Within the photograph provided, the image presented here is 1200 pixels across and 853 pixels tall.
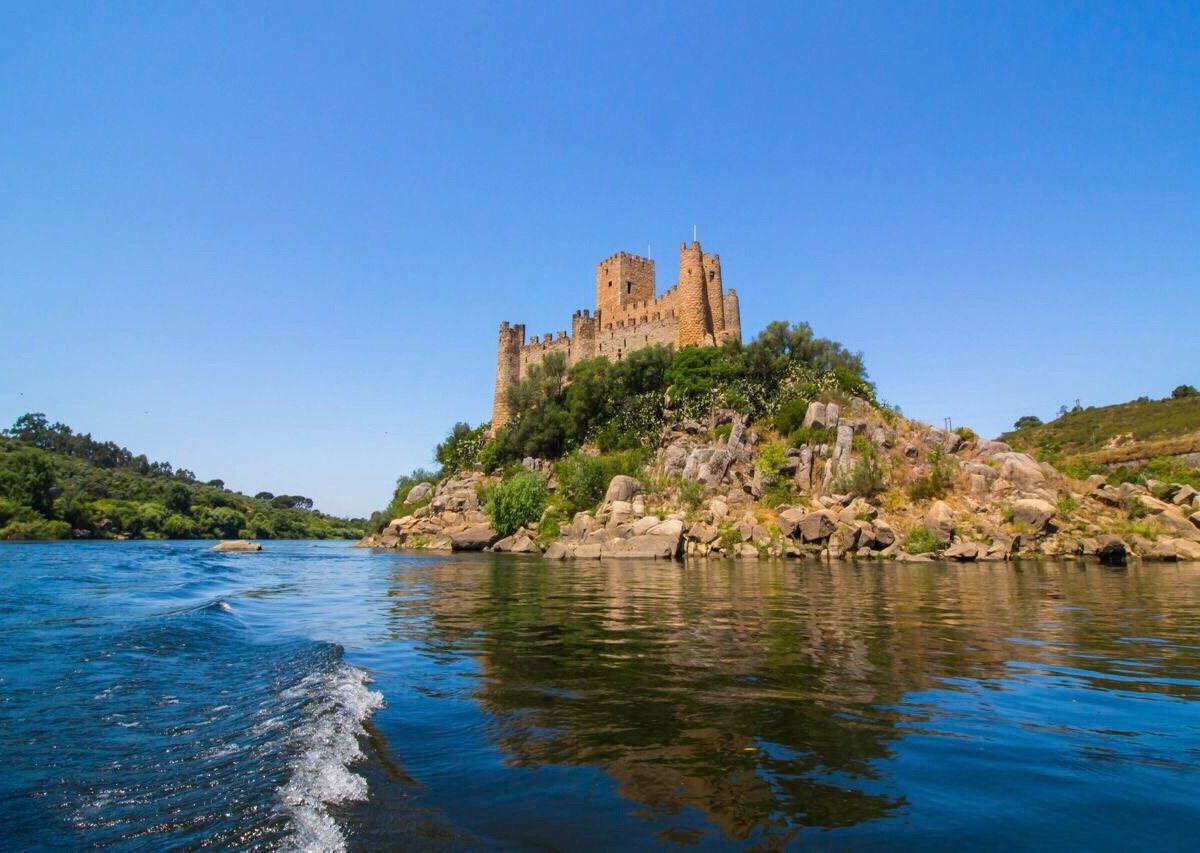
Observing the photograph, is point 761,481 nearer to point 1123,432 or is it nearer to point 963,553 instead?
point 963,553

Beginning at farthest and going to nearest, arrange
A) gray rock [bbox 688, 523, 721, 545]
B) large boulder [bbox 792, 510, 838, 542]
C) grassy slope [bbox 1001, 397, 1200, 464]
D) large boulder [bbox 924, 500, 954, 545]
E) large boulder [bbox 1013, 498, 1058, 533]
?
grassy slope [bbox 1001, 397, 1200, 464]
gray rock [bbox 688, 523, 721, 545]
large boulder [bbox 792, 510, 838, 542]
large boulder [bbox 924, 500, 954, 545]
large boulder [bbox 1013, 498, 1058, 533]

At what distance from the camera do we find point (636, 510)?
44.3 metres

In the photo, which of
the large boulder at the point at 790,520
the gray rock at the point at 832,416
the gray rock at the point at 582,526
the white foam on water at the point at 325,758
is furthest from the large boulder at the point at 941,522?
the white foam on water at the point at 325,758

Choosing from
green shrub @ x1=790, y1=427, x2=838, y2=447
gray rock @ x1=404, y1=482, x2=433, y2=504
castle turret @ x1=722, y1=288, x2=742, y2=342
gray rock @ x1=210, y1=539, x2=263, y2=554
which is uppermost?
castle turret @ x1=722, y1=288, x2=742, y2=342

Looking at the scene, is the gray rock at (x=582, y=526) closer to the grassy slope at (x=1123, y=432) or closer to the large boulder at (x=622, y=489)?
the large boulder at (x=622, y=489)

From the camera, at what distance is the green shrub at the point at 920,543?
34.7 meters

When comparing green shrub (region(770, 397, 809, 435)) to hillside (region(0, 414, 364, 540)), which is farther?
hillside (region(0, 414, 364, 540))

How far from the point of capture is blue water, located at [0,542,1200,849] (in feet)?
13.1

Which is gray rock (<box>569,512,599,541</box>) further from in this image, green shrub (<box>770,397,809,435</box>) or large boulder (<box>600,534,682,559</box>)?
green shrub (<box>770,397,809,435</box>)

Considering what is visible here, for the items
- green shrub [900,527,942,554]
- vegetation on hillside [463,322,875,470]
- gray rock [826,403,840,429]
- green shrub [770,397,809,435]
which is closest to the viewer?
green shrub [900,527,942,554]

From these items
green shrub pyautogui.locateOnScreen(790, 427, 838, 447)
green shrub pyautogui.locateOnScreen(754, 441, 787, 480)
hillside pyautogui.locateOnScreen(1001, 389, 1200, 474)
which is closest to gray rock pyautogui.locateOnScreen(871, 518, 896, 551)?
green shrub pyautogui.locateOnScreen(754, 441, 787, 480)

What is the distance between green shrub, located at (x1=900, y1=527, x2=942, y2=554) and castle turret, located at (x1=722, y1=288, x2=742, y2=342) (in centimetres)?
2741

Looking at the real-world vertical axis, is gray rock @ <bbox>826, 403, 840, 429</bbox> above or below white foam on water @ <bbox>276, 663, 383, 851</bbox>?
above

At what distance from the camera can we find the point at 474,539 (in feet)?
164
